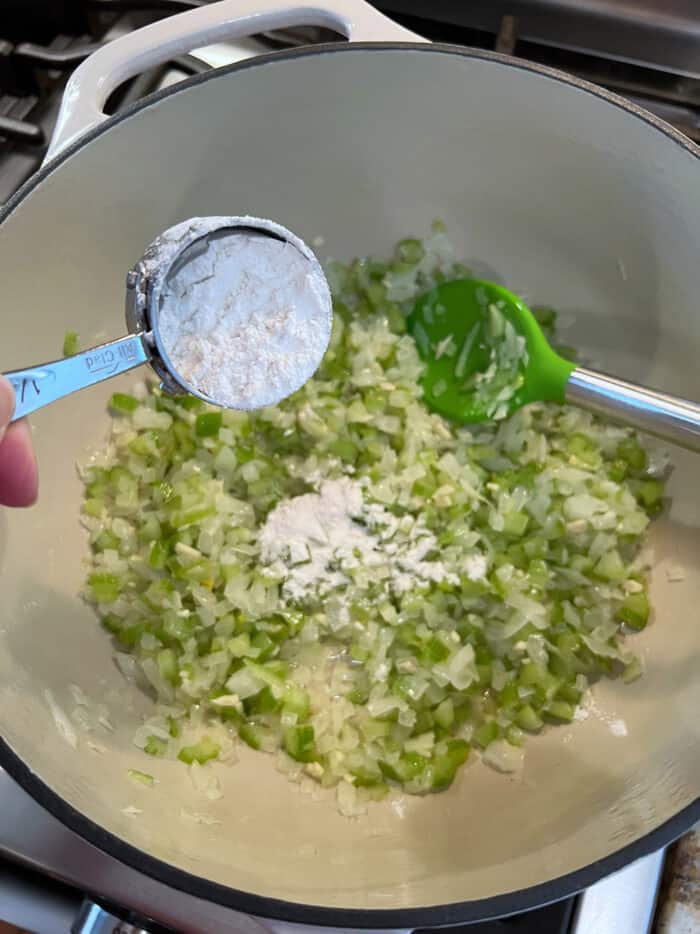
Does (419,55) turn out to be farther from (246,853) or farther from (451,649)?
(246,853)

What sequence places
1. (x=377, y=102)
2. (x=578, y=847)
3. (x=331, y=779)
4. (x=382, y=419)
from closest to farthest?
1. (x=578, y=847)
2. (x=331, y=779)
3. (x=377, y=102)
4. (x=382, y=419)

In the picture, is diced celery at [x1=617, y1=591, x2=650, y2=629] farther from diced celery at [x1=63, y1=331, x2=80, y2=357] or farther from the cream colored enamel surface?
diced celery at [x1=63, y1=331, x2=80, y2=357]

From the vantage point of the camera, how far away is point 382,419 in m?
1.33

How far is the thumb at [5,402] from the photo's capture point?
649mm

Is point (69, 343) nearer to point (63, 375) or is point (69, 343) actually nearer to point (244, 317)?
point (244, 317)

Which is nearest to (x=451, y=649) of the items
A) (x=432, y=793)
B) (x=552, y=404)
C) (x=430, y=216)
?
(x=432, y=793)

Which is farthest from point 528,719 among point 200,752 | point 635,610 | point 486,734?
point 200,752

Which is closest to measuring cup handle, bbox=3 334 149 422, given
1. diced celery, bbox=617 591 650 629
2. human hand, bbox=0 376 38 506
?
human hand, bbox=0 376 38 506

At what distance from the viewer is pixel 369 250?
4.66ft

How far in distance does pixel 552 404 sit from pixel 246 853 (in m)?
0.84

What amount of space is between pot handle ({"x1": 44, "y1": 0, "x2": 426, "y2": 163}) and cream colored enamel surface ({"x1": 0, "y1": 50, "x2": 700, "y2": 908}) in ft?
0.16

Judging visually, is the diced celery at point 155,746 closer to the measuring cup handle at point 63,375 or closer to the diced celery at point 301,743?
the diced celery at point 301,743

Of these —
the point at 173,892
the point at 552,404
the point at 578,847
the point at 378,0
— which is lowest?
the point at 173,892

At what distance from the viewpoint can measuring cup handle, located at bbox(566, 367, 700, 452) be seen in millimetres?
1065
